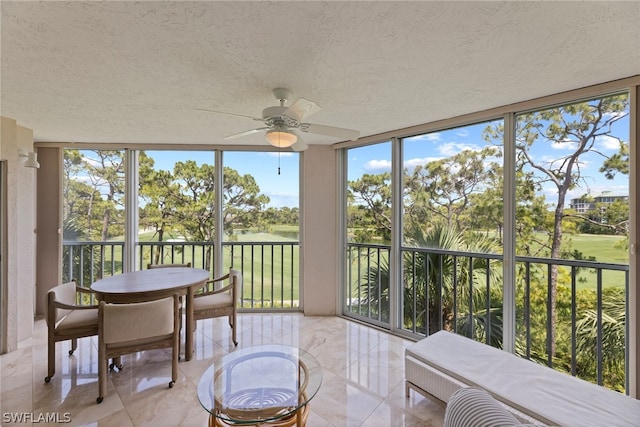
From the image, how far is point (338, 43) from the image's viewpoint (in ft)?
4.80

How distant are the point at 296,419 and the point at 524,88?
274cm

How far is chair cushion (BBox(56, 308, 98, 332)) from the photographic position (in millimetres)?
2178

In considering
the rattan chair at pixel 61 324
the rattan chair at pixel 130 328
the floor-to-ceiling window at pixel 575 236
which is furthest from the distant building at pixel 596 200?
the rattan chair at pixel 61 324

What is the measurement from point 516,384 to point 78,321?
10.7ft

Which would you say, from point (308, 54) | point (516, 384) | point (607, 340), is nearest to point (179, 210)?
point (308, 54)

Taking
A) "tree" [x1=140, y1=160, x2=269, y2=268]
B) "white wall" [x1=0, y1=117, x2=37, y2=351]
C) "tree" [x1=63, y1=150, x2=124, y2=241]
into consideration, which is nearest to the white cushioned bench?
"tree" [x1=140, y1=160, x2=269, y2=268]

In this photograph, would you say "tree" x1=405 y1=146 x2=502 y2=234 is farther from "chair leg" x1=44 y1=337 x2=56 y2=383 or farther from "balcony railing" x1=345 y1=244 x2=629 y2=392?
"chair leg" x1=44 y1=337 x2=56 y2=383

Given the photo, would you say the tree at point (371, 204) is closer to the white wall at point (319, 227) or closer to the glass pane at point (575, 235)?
the white wall at point (319, 227)

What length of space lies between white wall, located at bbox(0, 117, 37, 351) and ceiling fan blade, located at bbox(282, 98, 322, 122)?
3056 millimetres

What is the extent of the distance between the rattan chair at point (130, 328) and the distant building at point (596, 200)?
336 centimetres

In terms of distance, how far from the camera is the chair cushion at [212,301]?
2.71 metres

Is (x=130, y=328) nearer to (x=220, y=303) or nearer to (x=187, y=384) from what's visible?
(x=187, y=384)

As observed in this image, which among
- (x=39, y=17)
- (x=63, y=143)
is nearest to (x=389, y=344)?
(x=39, y=17)

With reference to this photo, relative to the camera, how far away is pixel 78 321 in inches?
87.9
